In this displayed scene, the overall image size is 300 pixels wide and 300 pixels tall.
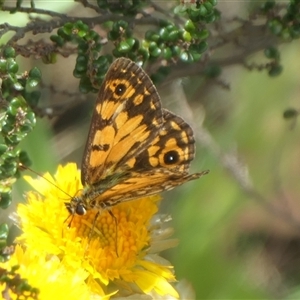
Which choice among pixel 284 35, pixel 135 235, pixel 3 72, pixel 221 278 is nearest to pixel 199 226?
pixel 221 278

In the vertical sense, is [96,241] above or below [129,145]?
below

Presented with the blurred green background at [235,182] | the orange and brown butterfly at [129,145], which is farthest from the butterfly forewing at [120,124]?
the blurred green background at [235,182]

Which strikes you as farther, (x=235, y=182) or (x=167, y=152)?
(x=235, y=182)

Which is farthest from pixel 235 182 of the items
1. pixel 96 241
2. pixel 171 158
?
pixel 96 241

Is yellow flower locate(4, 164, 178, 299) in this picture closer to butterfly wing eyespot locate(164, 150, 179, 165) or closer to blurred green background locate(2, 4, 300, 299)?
butterfly wing eyespot locate(164, 150, 179, 165)

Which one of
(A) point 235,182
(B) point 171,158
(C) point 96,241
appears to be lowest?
(A) point 235,182

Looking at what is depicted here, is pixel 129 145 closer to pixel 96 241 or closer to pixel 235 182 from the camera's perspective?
pixel 96 241

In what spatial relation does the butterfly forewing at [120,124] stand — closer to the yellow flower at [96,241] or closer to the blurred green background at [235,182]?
the yellow flower at [96,241]
